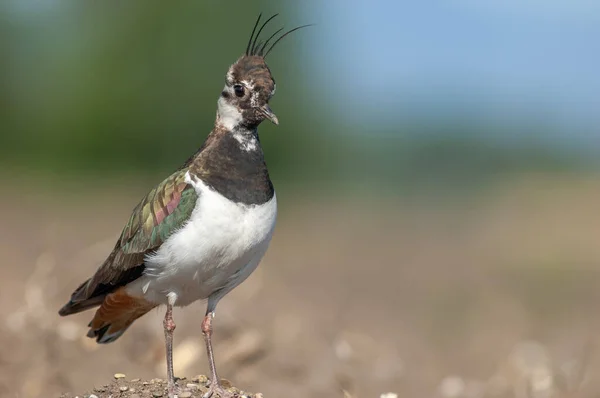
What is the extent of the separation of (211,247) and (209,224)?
141mm

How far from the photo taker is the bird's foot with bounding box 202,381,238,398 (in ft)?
21.4

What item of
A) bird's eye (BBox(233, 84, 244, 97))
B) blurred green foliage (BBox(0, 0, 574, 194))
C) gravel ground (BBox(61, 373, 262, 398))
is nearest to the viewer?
gravel ground (BBox(61, 373, 262, 398))

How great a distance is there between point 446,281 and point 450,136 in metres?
29.5

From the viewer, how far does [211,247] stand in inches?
254

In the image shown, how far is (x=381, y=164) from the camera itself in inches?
1793

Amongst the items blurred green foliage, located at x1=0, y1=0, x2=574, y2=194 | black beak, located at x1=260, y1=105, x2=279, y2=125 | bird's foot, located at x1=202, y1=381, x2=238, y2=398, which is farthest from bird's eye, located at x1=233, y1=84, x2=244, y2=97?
blurred green foliage, located at x1=0, y1=0, x2=574, y2=194

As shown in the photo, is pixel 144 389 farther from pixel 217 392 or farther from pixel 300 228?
pixel 300 228

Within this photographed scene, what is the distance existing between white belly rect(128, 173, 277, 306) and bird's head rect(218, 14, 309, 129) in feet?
1.76

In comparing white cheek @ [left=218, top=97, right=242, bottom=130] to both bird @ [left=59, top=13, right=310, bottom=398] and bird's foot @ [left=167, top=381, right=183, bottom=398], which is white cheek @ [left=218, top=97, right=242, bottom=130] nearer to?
bird @ [left=59, top=13, right=310, bottom=398]

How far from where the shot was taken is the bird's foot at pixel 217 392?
6520 millimetres

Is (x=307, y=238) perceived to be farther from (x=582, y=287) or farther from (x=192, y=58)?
(x=192, y=58)

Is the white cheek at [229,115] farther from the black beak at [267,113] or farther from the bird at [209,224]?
the black beak at [267,113]

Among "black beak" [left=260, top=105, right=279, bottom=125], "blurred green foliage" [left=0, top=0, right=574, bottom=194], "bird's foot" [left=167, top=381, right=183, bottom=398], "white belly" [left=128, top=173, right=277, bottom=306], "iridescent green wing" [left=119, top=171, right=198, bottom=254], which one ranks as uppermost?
"blurred green foliage" [left=0, top=0, right=574, bottom=194]

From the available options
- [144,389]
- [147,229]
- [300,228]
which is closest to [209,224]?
[147,229]
